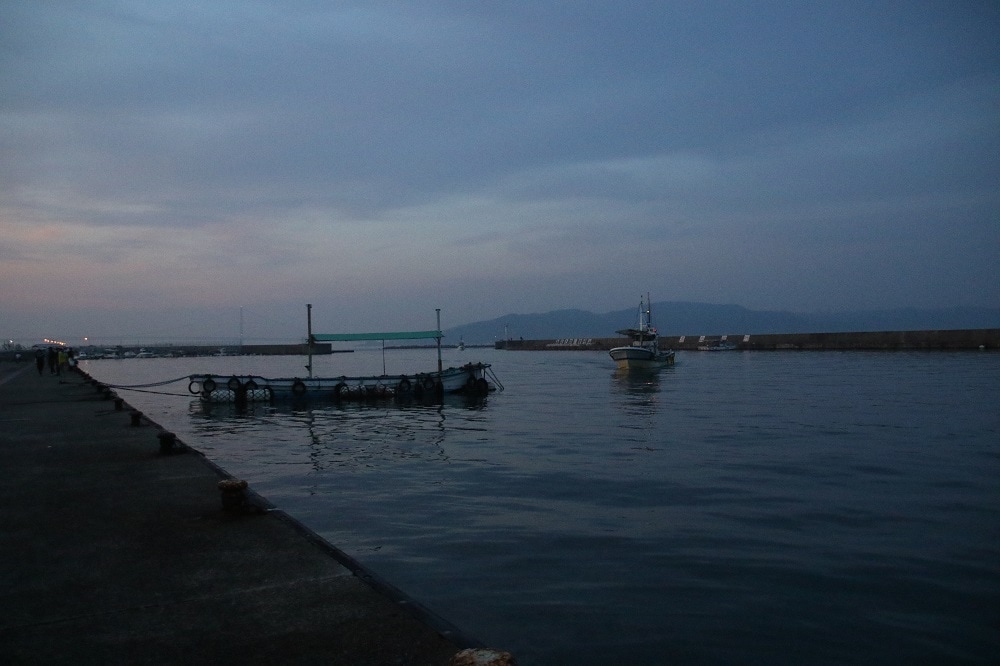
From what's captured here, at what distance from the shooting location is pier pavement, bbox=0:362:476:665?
4672 mm

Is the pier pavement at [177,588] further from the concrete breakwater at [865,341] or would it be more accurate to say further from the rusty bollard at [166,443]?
the concrete breakwater at [865,341]

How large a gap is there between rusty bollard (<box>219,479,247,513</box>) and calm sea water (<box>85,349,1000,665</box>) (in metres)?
1.81

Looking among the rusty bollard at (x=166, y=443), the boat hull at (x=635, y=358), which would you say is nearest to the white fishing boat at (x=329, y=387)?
the boat hull at (x=635, y=358)

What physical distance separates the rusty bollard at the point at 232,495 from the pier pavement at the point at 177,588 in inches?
3.9

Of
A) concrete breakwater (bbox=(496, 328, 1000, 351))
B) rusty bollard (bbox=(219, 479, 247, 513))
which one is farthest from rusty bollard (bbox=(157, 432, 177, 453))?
concrete breakwater (bbox=(496, 328, 1000, 351))

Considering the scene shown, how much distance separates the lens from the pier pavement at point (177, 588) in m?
4.67

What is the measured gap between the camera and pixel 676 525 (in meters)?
10.7

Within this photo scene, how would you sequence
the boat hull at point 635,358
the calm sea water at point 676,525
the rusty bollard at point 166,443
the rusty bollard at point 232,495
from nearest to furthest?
the calm sea water at point 676,525 < the rusty bollard at point 232,495 < the rusty bollard at point 166,443 < the boat hull at point 635,358

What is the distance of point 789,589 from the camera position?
8031 mm

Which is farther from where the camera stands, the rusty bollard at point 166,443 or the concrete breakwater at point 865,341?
the concrete breakwater at point 865,341

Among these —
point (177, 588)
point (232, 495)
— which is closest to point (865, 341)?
point (232, 495)

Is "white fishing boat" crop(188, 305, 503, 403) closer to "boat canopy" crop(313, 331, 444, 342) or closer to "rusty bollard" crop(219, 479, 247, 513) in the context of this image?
"boat canopy" crop(313, 331, 444, 342)

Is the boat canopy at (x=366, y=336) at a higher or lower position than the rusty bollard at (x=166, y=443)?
higher

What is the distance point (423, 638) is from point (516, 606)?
294cm
